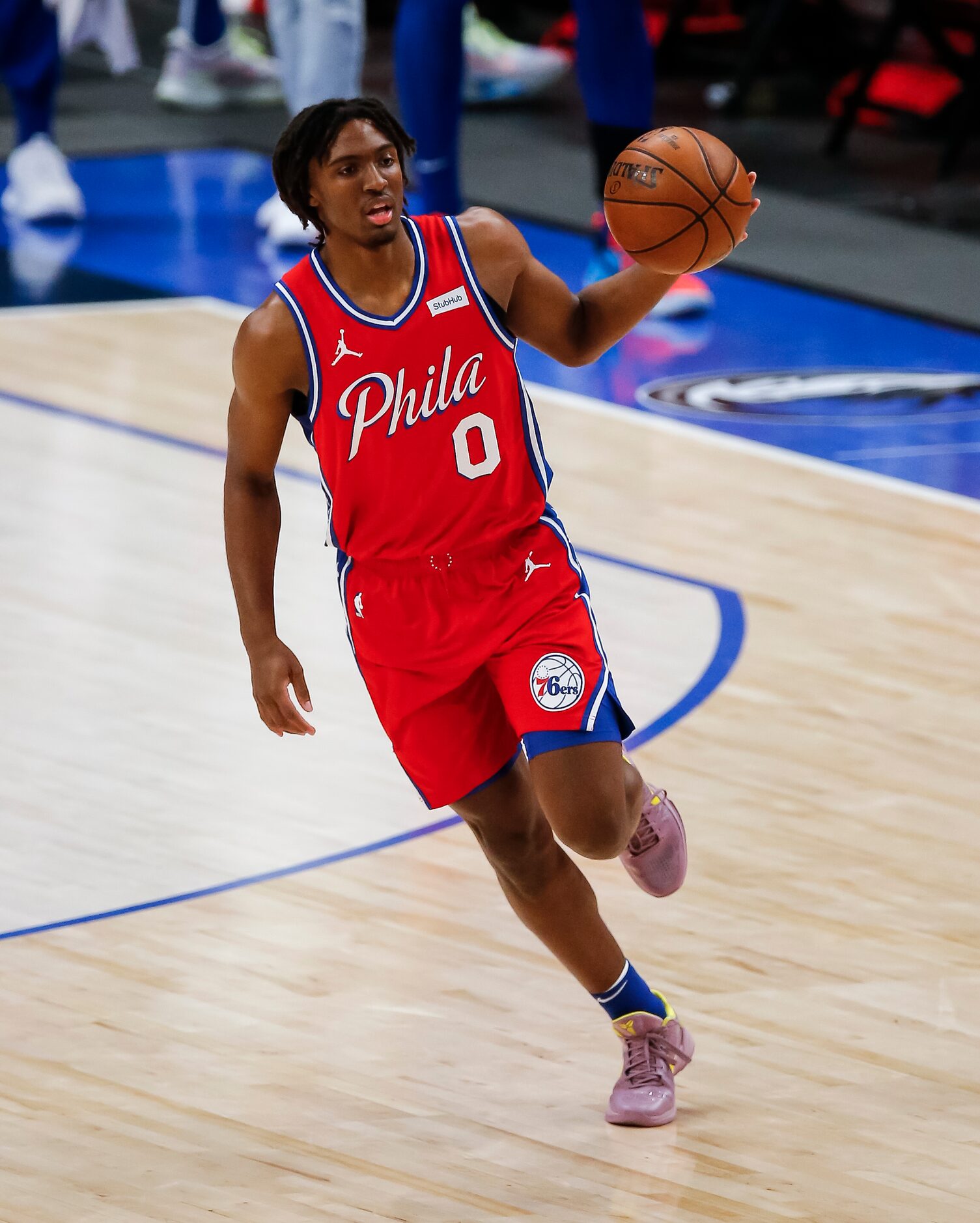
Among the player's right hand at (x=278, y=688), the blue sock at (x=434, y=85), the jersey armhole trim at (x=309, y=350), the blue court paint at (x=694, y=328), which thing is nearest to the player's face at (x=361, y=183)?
the jersey armhole trim at (x=309, y=350)

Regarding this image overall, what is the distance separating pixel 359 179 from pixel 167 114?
8.18 m

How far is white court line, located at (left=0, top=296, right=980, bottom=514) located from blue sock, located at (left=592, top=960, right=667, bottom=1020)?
3.11 m

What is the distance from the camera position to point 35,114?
8.84m

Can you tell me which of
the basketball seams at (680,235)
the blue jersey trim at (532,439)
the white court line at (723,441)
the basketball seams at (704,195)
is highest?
the basketball seams at (704,195)

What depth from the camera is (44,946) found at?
12.3ft

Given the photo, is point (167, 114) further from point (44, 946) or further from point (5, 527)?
point (44, 946)

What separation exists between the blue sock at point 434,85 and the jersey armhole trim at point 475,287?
4508 mm

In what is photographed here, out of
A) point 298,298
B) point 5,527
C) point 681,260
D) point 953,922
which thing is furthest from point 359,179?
point 5,527

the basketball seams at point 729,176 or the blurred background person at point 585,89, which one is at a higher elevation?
the basketball seams at point 729,176

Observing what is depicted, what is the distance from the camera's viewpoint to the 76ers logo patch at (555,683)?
3.11m

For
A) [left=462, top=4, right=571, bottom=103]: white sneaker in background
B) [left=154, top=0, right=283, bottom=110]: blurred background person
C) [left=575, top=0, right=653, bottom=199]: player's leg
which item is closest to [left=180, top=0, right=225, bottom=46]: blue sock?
Answer: [left=154, top=0, right=283, bottom=110]: blurred background person

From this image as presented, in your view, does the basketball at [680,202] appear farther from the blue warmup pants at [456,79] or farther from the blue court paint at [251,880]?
the blue warmup pants at [456,79]

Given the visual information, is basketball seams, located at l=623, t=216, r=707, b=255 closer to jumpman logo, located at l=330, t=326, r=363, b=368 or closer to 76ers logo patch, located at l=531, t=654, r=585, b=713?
jumpman logo, located at l=330, t=326, r=363, b=368

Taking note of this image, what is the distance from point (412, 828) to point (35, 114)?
536 cm
